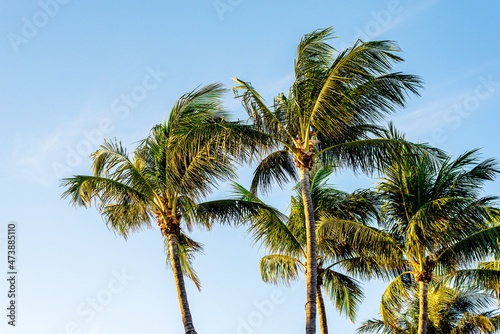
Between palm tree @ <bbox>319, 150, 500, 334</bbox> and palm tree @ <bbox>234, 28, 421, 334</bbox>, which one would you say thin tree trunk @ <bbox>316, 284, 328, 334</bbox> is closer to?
palm tree @ <bbox>319, 150, 500, 334</bbox>

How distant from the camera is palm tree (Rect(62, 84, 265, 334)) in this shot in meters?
12.4

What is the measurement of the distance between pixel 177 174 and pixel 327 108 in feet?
13.0

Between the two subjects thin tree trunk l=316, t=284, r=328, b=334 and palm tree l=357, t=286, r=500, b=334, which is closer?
thin tree trunk l=316, t=284, r=328, b=334

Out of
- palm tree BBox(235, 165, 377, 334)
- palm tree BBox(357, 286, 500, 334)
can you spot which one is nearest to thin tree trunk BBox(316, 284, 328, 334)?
palm tree BBox(235, 165, 377, 334)

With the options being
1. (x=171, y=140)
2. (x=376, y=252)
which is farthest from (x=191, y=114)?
(x=376, y=252)

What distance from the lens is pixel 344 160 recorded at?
1280 cm

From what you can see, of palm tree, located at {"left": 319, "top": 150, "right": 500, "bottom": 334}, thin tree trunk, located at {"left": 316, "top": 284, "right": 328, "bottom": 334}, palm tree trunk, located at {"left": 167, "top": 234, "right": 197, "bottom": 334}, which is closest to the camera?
palm tree trunk, located at {"left": 167, "top": 234, "right": 197, "bottom": 334}

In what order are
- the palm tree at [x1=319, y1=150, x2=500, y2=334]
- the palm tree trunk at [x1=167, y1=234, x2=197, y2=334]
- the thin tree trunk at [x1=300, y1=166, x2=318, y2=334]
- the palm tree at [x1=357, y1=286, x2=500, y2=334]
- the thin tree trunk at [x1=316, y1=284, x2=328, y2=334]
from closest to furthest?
1. the thin tree trunk at [x1=300, y1=166, x2=318, y2=334]
2. the palm tree trunk at [x1=167, y1=234, x2=197, y2=334]
3. the palm tree at [x1=319, y1=150, x2=500, y2=334]
4. the thin tree trunk at [x1=316, y1=284, x2=328, y2=334]
5. the palm tree at [x1=357, y1=286, x2=500, y2=334]

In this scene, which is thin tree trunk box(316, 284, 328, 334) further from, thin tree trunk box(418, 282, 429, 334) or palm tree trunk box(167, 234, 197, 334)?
palm tree trunk box(167, 234, 197, 334)

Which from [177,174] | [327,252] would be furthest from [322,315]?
[177,174]

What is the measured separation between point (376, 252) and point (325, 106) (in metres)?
5.25

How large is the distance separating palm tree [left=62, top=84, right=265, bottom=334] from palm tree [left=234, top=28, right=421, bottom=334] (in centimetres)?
88

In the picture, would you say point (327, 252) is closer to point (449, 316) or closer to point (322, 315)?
point (322, 315)

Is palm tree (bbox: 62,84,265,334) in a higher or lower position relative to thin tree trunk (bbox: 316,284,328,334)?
higher
